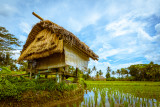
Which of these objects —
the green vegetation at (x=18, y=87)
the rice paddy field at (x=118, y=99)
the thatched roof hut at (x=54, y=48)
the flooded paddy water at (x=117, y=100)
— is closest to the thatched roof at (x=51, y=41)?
the thatched roof hut at (x=54, y=48)

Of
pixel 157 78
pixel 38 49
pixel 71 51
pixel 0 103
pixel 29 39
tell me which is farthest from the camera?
pixel 157 78

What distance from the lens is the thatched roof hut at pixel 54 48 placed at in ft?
15.9

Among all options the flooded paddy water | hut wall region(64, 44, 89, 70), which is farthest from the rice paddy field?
hut wall region(64, 44, 89, 70)

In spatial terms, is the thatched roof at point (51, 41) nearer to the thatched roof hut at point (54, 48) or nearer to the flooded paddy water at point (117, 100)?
the thatched roof hut at point (54, 48)

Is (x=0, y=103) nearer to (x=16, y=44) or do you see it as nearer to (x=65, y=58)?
(x=65, y=58)

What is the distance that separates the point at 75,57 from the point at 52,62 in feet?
4.69

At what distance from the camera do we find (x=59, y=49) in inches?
181

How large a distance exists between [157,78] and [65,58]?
39.4 meters

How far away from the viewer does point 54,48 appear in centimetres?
488

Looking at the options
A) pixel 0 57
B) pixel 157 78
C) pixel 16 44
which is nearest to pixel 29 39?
pixel 16 44

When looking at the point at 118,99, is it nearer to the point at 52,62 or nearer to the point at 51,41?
the point at 52,62

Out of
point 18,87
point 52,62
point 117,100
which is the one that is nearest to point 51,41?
point 52,62

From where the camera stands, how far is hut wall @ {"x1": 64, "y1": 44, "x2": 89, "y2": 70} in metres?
5.26

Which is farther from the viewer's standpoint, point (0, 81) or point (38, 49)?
point (38, 49)
